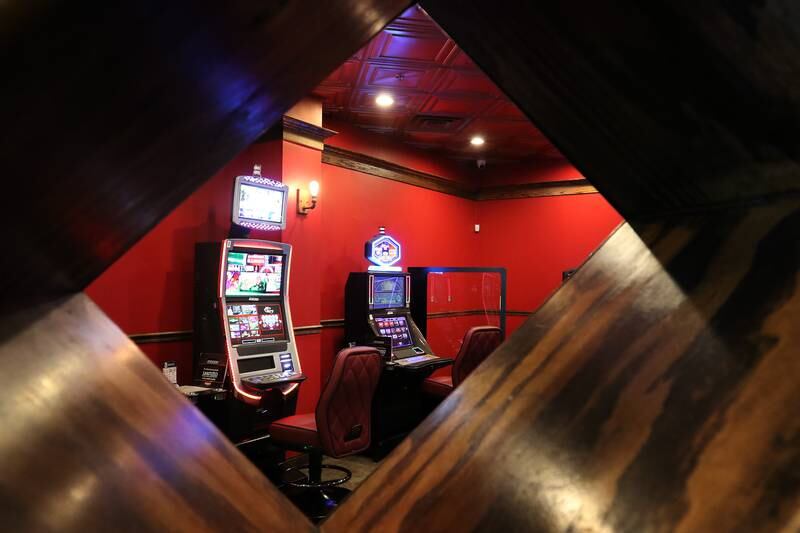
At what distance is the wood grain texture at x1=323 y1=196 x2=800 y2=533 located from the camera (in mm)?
422

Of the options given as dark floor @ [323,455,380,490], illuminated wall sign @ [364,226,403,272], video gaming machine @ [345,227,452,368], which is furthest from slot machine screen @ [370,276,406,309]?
dark floor @ [323,455,380,490]

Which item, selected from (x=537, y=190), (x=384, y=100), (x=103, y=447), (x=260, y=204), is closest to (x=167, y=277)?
(x=260, y=204)

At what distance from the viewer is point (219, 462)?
0.52 meters

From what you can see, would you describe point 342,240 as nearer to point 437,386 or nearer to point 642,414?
point 437,386

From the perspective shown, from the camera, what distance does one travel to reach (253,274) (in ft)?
12.7

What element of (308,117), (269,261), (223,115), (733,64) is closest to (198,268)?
(269,261)

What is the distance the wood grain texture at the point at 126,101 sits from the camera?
1.19ft

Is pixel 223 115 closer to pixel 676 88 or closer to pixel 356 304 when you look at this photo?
pixel 676 88

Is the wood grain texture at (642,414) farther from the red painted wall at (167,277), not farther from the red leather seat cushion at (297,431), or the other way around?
the red painted wall at (167,277)

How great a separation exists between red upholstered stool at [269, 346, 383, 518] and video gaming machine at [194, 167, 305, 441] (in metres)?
0.37

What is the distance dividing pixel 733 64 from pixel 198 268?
3.93 m

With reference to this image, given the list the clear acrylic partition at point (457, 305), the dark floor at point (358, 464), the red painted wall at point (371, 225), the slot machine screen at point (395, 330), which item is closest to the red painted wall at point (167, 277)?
the red painted wall at point (371, 225)

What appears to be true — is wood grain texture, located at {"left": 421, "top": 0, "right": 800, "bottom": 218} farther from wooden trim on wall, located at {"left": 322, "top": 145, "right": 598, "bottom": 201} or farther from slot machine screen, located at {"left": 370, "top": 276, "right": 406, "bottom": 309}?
wooden trim on wall, located at {"left": 322, "top": 145, "right": 598, "bottom": 201}

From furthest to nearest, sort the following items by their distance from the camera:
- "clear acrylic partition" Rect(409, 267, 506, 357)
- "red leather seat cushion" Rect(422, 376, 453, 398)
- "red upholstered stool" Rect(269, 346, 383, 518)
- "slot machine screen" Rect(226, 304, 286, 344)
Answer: "clear acrylic partition" Rect(409, 267, 506, 357), "red leather seat cushion" Rect(422, 376, 453, 398), "slot machine screen" Rect(226, 304, 286, 344), "red upholstered stool" Rect(269, 346, 383, 518)
